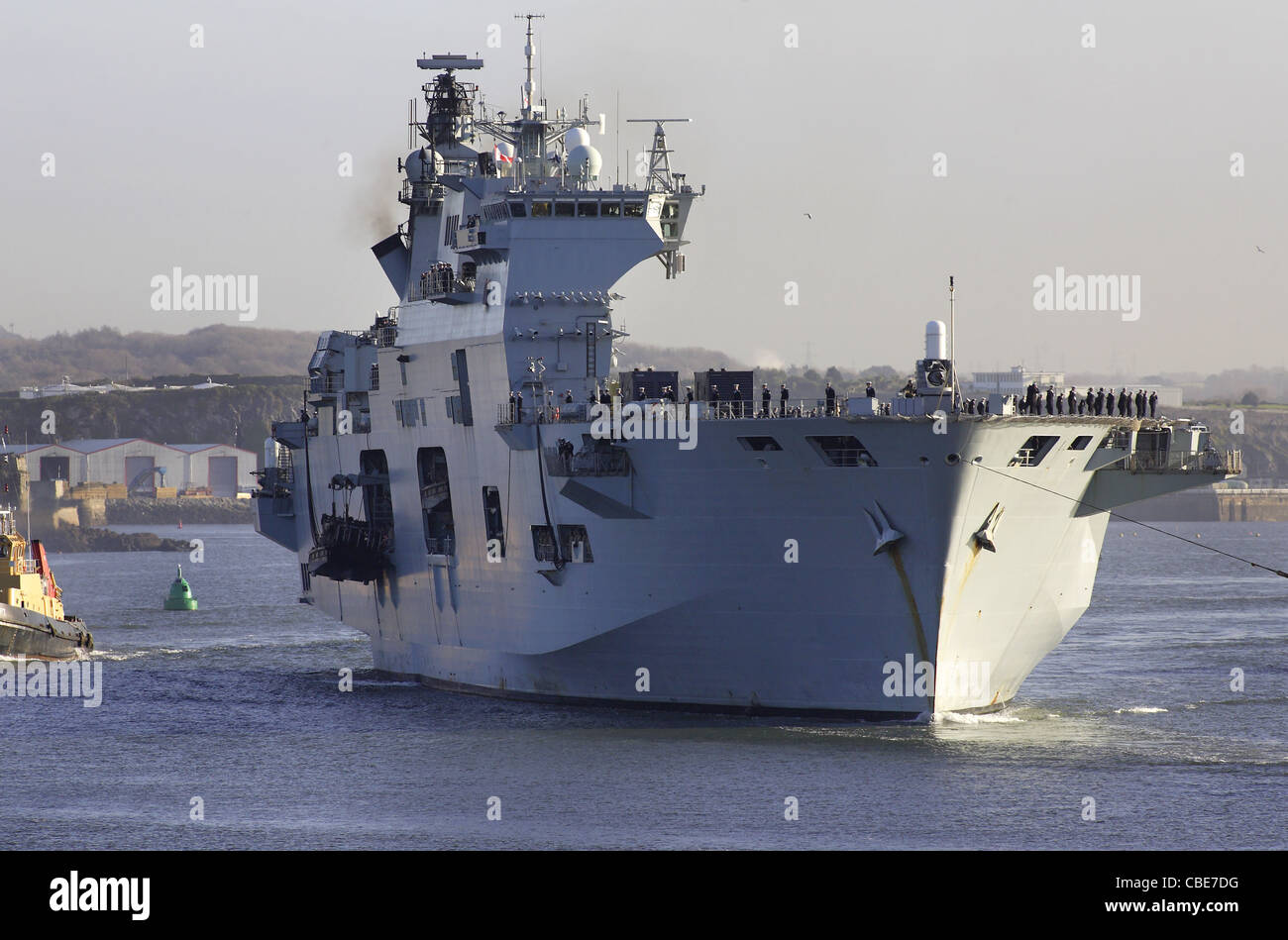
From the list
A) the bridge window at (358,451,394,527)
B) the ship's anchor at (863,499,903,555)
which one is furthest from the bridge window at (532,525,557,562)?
the bridge window at (358,451,394,527)

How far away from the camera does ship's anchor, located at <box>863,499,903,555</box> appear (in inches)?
1125

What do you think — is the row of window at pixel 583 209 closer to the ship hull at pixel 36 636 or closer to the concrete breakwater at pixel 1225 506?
the ship hull at pixel 36 636

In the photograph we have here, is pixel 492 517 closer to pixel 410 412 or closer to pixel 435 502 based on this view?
pixel 435 502

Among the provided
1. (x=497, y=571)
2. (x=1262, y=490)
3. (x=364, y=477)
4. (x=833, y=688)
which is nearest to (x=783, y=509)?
(x=833, y=688)

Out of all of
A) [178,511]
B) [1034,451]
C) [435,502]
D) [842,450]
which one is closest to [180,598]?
[435,502]

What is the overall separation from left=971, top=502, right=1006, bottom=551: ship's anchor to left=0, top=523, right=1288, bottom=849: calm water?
3.49m

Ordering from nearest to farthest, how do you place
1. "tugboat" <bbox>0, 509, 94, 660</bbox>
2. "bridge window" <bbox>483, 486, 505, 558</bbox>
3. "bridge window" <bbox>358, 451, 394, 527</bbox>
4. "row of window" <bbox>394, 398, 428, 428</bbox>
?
"bridge window" <bbox>483, 486, 505, 558</bbox>
"row of window" <bbox>394, 398, 428, 428</bbox>
"bridge window" <bbox>358, 451, 394, 527</bbox>
"tugboat" <bbox>0, 509, 94, 660</bbox>

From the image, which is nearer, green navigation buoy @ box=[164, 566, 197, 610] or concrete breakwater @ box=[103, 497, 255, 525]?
green navigation buoy @ box=[164, 566, 197, 610]

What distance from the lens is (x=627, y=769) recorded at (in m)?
27.7

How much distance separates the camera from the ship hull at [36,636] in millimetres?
44250

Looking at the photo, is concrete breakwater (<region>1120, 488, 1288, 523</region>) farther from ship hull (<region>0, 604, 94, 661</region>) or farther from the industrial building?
ship hull (<region>0, 604, 94, 661</region>)

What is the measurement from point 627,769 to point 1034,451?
9.10 meters

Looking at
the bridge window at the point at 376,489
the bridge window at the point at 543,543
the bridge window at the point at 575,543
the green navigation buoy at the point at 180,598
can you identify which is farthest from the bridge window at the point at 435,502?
the green navigation buoy at the point at 180,598

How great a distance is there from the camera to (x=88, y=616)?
66.2 m
